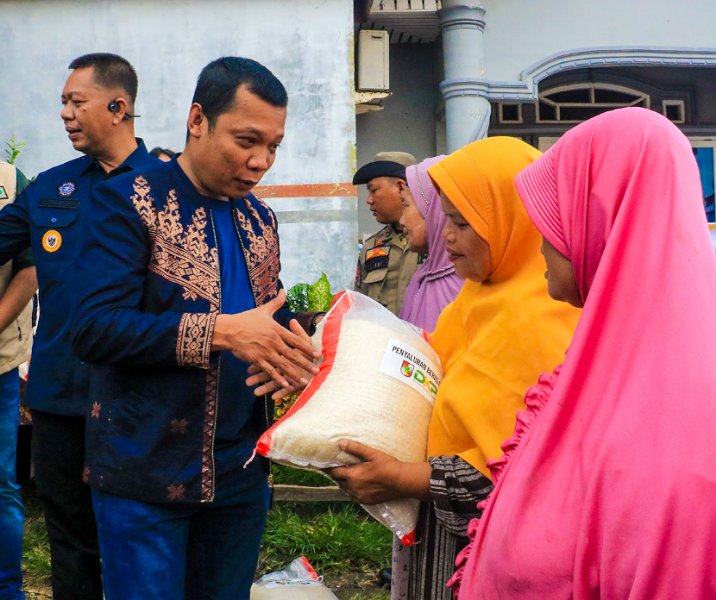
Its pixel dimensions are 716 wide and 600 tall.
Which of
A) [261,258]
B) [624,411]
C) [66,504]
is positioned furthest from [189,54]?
[624,411]

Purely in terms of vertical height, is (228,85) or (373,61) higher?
(373,61)

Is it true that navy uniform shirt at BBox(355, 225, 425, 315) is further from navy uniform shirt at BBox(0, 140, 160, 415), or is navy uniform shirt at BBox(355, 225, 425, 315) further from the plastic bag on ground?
navy uniform shirt at BBox(0, 140, 160, 415)

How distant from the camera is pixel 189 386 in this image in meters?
2.14

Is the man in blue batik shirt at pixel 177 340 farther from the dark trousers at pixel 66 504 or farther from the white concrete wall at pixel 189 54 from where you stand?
the white concrete wall at pixel 189 54

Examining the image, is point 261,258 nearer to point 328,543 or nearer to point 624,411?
point 624,411

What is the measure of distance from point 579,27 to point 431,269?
5777 millimetres

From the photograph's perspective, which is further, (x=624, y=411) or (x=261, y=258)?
(x=261, y=258)

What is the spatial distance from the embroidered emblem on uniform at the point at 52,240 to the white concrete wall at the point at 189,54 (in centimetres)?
463

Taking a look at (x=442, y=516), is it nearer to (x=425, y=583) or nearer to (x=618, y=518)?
(x=425, y=583)

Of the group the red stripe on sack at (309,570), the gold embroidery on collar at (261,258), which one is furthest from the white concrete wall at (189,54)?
the gold embroidery on collar at (261,258)

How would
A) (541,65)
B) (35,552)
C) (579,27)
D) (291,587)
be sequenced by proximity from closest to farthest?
(291,587) → (35,552) → (541,65) → (579,27)

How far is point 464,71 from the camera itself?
27.0 feet

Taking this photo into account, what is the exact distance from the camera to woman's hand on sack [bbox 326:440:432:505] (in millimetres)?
1973

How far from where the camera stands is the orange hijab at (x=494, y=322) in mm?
2002
